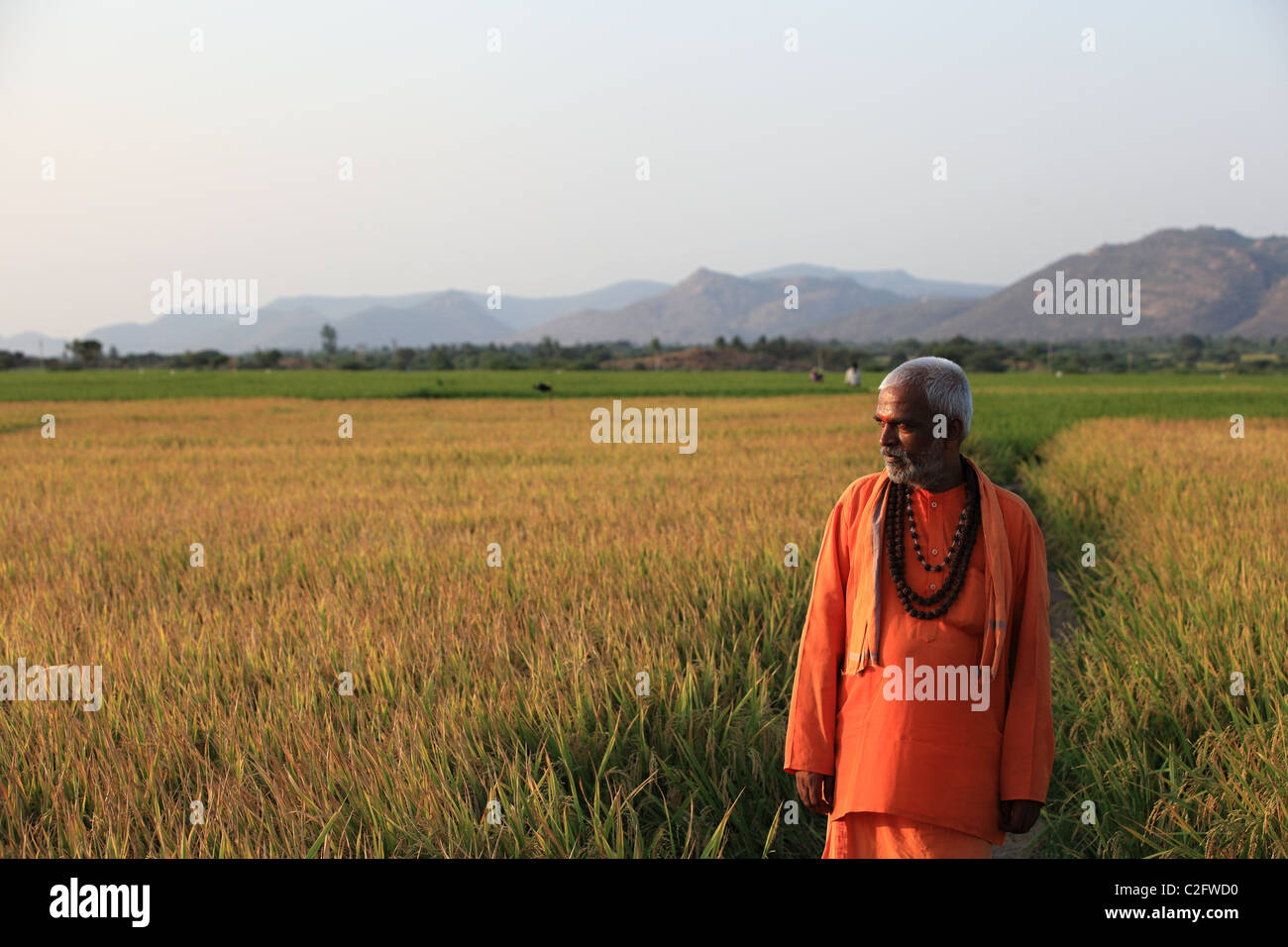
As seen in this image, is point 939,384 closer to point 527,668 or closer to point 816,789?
point 816,789

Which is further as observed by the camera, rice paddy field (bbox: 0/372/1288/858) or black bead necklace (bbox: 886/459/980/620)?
rice paddy field (bbox: 0/372/1288/858)

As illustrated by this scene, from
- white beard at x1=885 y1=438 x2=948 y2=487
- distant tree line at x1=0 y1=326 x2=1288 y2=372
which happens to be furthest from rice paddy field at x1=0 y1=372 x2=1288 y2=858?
distant tree line at x1=0 y1=326 x2=1288 y2=372

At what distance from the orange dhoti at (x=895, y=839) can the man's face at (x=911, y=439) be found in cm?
85

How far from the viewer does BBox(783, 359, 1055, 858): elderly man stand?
204 cm

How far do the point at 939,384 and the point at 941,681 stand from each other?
0.74m

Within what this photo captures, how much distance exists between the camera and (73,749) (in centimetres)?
299

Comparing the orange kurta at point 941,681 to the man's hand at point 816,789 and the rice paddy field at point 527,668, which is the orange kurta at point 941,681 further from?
the rice paddy field at point 527,668

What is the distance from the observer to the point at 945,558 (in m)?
2.14

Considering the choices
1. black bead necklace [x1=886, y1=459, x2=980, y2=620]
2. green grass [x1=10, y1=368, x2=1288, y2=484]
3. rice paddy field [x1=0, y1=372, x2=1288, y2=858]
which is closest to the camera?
black bead necklace [x1=886, y1=459, x2=980, y2=620]

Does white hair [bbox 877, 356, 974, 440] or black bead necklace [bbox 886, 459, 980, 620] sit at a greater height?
white hair [bbox 877, 356, 974, 440]

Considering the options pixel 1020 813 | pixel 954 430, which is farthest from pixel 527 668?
pixel 954 430

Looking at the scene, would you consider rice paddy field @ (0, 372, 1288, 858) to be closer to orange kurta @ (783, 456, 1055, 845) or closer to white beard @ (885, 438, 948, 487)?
orange kurta @ (783, 456, 1055, 845)

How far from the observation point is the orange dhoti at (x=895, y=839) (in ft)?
6.78

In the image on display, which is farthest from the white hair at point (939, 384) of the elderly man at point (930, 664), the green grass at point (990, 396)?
the green grass at point (990, 396)
